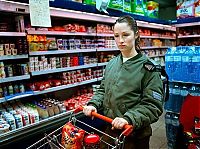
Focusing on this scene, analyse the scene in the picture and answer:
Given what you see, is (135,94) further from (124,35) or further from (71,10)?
Result: (71,10)

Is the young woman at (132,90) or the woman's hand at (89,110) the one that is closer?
the young woman at (132,90)

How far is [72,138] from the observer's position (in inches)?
55.5

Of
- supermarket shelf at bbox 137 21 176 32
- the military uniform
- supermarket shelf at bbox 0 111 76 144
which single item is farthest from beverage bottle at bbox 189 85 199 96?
supermarket shelf at bbox 137 21 176 32

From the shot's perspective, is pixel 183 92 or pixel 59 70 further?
pixel 59 70

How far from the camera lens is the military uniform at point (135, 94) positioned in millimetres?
1481

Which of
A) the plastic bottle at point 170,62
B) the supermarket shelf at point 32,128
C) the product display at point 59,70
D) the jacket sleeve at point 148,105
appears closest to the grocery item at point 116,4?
the product display at point 59,70

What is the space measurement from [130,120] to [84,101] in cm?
209

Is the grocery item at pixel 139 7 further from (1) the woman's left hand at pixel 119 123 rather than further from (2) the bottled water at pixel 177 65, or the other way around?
(1) the woman's left hand at pixel 119 123

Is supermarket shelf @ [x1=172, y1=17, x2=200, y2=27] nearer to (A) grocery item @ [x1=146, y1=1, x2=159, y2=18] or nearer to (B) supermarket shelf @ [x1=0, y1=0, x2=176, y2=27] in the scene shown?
(A) grocery item @ [x1=146, y1=1, x2=159, y2=18]

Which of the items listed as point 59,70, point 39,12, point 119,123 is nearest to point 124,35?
point 119,123

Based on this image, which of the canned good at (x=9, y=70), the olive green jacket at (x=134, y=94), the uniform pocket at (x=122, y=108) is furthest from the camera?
the canned good at (x=9, y=70)

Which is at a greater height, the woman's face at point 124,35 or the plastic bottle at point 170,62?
the woman's face at point 124,35

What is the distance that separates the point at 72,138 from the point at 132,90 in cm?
56

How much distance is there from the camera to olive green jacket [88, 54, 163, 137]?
1.48 meters
